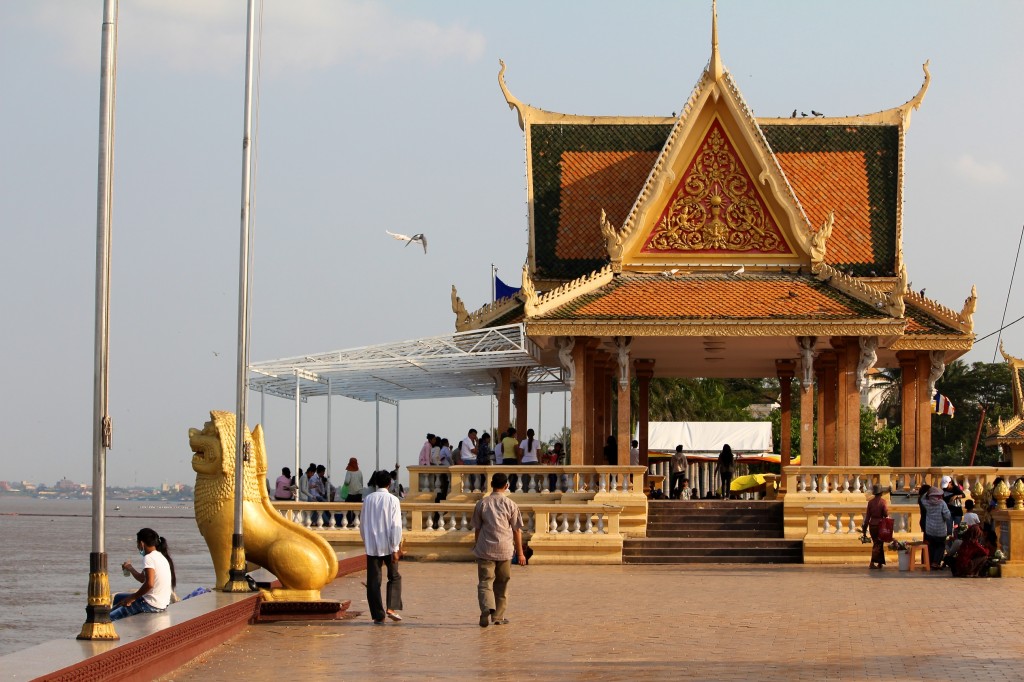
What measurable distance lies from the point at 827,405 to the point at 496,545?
1865 centimetres

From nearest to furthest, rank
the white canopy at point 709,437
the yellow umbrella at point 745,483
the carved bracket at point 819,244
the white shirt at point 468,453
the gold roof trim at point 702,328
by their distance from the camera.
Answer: the gold roof trim at point 702,328 < the white shirt at point 468,453 < the carved bracket at point 819,244 < the yellow umbrella at point 745,483 < the white canopy at point 709,437

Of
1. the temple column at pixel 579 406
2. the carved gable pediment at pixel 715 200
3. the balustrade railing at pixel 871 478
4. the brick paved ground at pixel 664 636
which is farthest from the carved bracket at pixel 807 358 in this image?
the brick paved ground at pixel 664 636

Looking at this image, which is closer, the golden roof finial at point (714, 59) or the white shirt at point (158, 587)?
the white shirt at point (158, 587)

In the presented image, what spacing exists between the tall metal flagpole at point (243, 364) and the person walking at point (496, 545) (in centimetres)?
220

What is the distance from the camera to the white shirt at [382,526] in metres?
14.2

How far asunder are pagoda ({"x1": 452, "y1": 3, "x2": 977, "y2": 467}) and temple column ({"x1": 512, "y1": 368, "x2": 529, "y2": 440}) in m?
0.04

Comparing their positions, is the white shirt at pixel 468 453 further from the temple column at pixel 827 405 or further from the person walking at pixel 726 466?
the temple column at pixel 827 405

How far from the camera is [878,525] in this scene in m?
22.6

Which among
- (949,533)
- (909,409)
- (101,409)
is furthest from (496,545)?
(909,409)

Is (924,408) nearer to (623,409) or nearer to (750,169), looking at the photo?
(750,169)

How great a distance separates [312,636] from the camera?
43.3 feet

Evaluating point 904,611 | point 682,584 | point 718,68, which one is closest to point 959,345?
point 718,68

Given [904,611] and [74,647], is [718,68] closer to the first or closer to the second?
[904,611]

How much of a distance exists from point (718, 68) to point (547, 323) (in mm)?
6494
